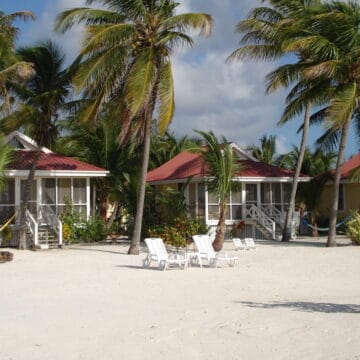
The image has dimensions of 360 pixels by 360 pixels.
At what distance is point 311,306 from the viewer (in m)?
10.2

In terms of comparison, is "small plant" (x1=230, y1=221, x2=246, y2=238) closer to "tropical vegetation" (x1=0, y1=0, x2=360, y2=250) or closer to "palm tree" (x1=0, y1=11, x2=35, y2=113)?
"tropical vegetation" (x1=0, y1=0, x2=360, y2=250)

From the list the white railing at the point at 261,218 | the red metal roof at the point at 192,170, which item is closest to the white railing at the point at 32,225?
the red metal roof at the point at 192,170

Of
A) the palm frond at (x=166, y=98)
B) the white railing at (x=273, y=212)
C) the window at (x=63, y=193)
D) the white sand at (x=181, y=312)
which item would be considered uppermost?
the palm frond at (x=166, y=98)

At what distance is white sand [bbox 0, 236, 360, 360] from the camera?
24.6ft

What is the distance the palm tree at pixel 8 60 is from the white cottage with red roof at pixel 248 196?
9382 millimetres

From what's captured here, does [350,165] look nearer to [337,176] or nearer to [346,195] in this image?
[346,195]

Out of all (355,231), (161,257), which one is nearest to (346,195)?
(355,231)

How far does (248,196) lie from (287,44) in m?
9.16

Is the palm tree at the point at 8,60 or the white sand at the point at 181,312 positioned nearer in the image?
the white sand at the point at 181,312

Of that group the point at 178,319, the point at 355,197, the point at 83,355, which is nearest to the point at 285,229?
the point at 355,197

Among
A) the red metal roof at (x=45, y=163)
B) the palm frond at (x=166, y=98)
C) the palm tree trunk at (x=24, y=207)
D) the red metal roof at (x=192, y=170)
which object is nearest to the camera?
the palm frond at (x=166, y=98)

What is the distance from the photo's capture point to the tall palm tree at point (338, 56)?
2148cm

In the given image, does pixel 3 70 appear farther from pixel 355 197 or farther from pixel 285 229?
pixel 355 197

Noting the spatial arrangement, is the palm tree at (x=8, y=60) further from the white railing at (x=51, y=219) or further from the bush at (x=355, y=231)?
the bush at (x=355, y=231)
